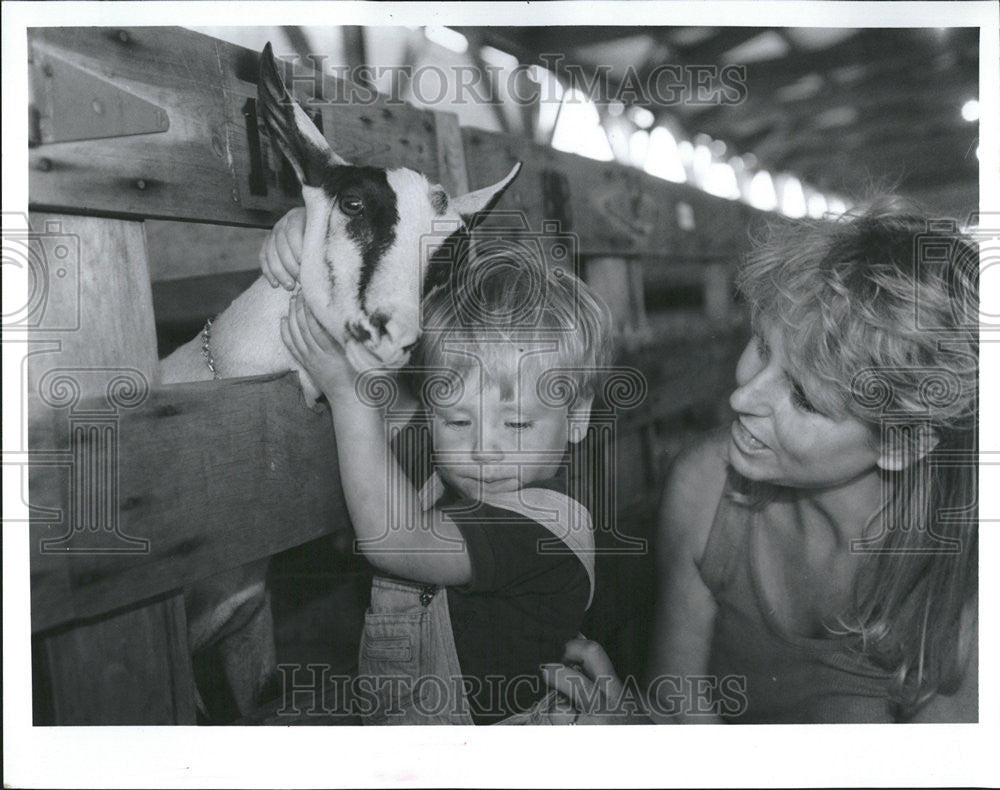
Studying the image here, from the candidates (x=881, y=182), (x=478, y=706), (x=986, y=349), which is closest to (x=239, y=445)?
(x=478, y=706)

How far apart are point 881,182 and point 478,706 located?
120 cm

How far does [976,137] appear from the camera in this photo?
1680 mm

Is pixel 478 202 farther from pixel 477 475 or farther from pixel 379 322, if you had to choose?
pixel 477 475

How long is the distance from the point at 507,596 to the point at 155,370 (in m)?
0.71

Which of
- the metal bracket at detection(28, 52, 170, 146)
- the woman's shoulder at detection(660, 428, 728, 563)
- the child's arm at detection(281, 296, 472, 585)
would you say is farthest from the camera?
the woman's shoulder at detection(660, 428, 728, 563)

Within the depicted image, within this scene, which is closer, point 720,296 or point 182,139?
point 182,139

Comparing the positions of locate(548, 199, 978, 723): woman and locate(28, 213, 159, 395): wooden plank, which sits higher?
locate(28, 213, 159, 395): wooden plank

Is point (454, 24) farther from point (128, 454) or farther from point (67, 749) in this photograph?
point (67, 749)

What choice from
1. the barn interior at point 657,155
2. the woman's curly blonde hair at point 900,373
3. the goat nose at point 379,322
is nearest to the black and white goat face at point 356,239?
the goat nose at point 379,322

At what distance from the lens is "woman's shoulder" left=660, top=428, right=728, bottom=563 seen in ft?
5.46

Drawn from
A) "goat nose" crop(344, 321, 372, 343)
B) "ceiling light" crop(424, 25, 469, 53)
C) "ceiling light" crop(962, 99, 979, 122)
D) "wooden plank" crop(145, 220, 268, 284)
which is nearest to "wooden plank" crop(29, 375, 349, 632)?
"goat nose" crop(344, 321, 372, 343)

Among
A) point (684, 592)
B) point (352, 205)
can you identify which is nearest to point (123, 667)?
point (352, 205)

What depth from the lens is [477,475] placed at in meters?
1.58

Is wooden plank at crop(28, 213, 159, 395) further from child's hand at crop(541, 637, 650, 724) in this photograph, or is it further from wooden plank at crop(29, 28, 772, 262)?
child's hand at crop(541, 637, 650, 724)
